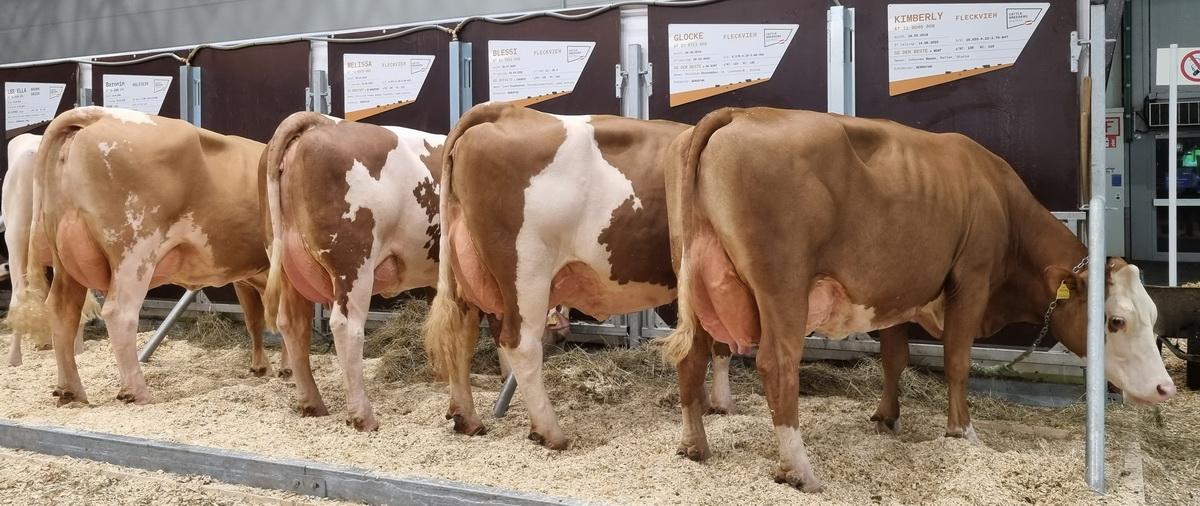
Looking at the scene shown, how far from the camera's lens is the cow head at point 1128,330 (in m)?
3.79

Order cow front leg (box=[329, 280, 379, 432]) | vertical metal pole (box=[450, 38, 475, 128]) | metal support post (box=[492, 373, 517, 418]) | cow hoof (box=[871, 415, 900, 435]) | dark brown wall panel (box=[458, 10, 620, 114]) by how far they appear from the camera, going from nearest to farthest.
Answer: cow hoof (box=[871, 415, 900, 435])
cow front leg (box=[329, 280, 379, 432])
metal support post (box=[492, 373, 517, 418])
dark brown wall panel (box=[458, 10, 620, 114])
vertical metal pole (box=[450, 38, 475, 128])

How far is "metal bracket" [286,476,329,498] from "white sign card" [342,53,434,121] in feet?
12.0

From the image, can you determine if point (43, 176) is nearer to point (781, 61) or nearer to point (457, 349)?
point (457, 349)

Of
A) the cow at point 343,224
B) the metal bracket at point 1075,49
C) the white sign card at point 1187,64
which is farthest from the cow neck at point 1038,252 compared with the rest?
the white sign card at point 1187,64

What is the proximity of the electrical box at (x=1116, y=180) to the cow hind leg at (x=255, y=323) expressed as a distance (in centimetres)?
1146

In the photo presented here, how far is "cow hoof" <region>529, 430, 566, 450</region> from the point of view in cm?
397

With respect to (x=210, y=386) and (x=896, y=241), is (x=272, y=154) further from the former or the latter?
(x=896, y=241)

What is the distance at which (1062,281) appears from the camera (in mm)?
3834

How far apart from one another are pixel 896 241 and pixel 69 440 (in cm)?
363

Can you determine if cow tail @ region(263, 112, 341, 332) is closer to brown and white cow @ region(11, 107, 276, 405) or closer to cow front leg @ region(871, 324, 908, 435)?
brown and white cow @ region(11, 107, 276, 405)

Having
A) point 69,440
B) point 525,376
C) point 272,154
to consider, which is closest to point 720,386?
point 525,376

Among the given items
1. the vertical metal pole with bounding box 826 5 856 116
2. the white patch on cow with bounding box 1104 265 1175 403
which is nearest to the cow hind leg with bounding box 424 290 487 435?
the vertical metal pole with bounding box 826 5 856 116

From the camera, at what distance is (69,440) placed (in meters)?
3.84

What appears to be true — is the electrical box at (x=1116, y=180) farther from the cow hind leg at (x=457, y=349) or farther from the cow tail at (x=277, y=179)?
the cow tail at (x=277, y=179)
